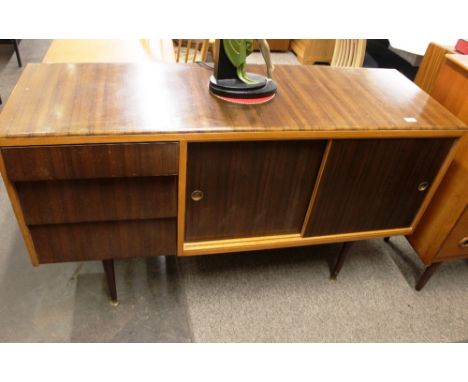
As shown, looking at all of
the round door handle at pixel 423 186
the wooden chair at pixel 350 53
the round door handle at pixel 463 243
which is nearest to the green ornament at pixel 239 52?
the round door handle at pixel 423 186

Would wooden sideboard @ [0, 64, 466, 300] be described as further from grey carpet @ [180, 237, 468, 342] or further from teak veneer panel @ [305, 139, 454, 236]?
grey carpet @ [180, 237, 468, 342]

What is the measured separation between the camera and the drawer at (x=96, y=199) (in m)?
0.87

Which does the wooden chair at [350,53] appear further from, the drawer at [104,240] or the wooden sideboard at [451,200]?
the drawer at [104,240]

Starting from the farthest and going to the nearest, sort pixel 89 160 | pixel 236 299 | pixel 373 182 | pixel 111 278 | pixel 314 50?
pixel 314 50 → pixel 236 299 → pixel 111 278 → pixel 373 182 → pixel 89 160

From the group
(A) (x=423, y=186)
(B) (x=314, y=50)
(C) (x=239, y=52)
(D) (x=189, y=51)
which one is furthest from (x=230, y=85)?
(B) (x=314, y=50)

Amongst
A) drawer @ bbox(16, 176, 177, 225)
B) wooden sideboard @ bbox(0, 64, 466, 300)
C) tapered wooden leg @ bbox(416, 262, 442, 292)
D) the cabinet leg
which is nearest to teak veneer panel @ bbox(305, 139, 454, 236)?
wooden sideboard @ bbox(0, 64, 466, 300)

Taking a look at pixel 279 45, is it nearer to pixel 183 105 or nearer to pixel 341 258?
pixel 341 258

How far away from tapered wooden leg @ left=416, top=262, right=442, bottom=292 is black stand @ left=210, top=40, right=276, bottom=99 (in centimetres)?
87

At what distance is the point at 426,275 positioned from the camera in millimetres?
1395

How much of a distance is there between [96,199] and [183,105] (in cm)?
30

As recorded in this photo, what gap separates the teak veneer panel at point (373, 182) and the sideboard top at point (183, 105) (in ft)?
0.21

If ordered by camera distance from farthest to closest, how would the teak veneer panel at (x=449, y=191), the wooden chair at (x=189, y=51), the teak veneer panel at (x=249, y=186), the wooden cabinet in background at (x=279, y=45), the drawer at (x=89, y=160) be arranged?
1. the wooden cabinet in background at (x=279, y=45)
2. the wooden chair at (x=189, y=51)
3. the teak veneer panel at (x=449, y=191)
4. the teak veneer panel at (x=249, y=186)
5. the drawer at (x=89, y=160)

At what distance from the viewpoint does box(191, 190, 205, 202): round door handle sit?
3.20 feet

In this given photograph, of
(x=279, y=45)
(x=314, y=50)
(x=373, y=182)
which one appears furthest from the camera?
(x=279, y=45)
